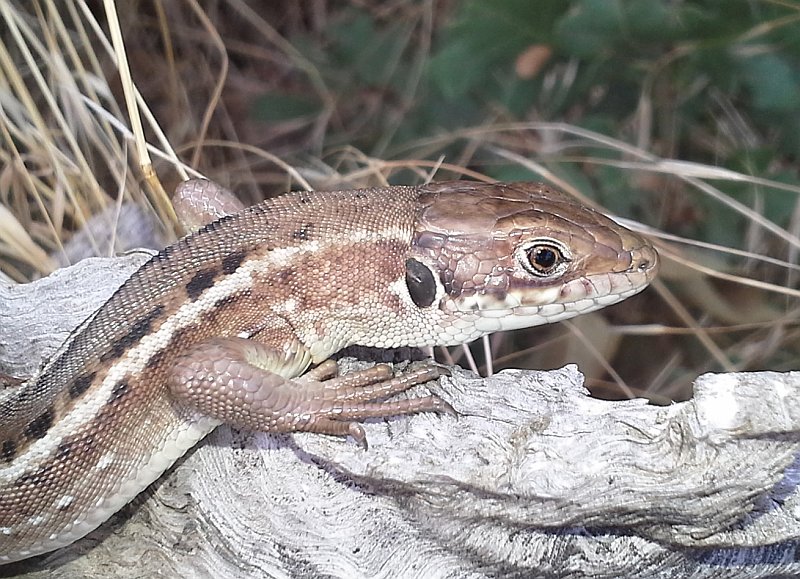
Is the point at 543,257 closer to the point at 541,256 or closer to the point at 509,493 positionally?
the point at 541,256

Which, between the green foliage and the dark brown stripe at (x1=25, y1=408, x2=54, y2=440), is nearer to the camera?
the dark brown stripe at (x1=25, y1=408, x2=54, y2=440)

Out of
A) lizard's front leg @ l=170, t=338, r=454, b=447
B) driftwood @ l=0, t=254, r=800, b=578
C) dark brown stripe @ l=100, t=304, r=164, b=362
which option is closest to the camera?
driftwood @ l=0, t=254, r=800, b=578

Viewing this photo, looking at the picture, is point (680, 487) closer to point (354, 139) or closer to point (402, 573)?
point (402, 573)

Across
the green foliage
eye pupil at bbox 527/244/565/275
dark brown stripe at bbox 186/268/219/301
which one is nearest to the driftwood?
eye pupil at bbox 527/244/565/275

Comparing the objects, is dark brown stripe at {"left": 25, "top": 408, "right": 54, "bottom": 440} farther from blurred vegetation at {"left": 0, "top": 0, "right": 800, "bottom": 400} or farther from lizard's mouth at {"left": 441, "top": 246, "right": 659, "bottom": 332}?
lizard's mouth at {"left": 441, "top": 246, "right": 659, "bottom": 332}

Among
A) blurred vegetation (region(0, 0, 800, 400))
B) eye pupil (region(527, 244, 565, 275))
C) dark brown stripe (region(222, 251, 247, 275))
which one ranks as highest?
dark brown stripe (region(222, 251, 247, 275))

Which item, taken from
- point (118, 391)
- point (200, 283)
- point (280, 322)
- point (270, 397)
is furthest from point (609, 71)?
point (118, 391)

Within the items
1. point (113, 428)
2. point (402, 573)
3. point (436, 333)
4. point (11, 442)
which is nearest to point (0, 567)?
point (11, 442)
